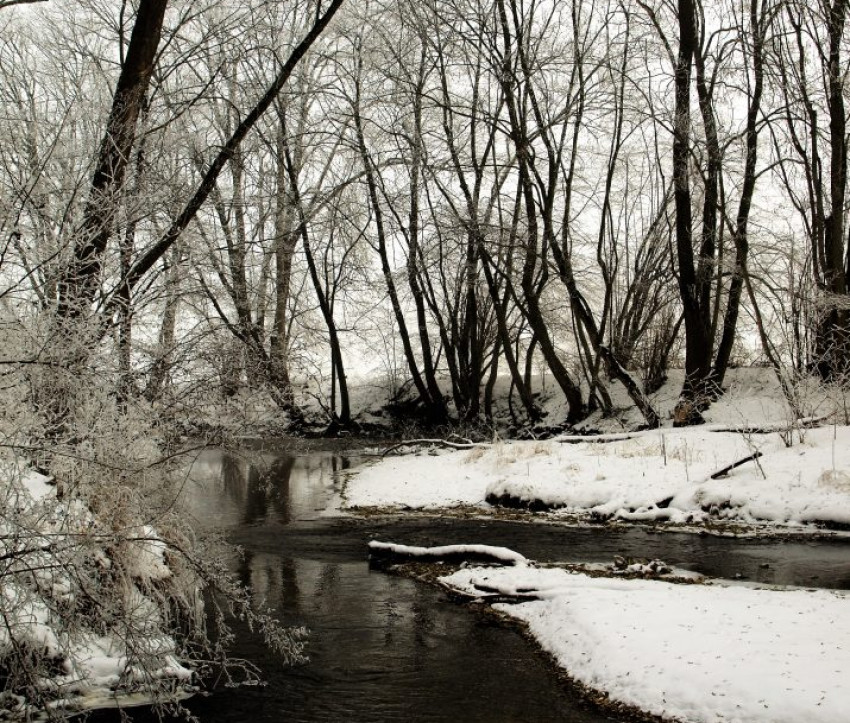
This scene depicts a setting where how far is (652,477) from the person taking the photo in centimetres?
1222

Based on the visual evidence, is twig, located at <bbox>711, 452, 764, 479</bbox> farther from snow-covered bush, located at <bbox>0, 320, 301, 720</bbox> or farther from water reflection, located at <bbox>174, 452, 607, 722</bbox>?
snow-covered bush, located at <bbox>0, 320, 301, 720</bbox>

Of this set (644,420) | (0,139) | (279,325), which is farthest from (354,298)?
(0,139)

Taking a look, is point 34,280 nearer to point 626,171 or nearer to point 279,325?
point 279,325

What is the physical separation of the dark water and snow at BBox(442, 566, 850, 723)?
0.38 m

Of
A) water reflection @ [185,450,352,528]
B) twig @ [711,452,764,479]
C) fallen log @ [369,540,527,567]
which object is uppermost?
twig @ [711,452,764,479]

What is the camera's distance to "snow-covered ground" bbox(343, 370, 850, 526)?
34.8 ft

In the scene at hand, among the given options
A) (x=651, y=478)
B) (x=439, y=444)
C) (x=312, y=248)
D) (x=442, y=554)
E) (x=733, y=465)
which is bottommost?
(x=442, y=554)

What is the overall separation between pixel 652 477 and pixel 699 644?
22.0 feet

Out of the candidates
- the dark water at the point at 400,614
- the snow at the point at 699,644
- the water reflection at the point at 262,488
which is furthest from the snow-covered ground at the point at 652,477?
the snow at the point at 699,644

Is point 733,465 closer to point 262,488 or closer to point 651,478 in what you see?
point 651,478

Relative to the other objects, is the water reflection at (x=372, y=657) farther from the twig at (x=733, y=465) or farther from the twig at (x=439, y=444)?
the twig at (x=439, y=444)

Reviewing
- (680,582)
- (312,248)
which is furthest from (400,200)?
(680,582)

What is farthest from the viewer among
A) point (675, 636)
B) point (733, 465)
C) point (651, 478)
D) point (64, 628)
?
point (651, 478)

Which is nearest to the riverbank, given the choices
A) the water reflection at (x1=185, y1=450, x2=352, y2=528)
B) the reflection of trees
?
the water reflection at (x1=185, y1=450, x2=352, y2=528)
